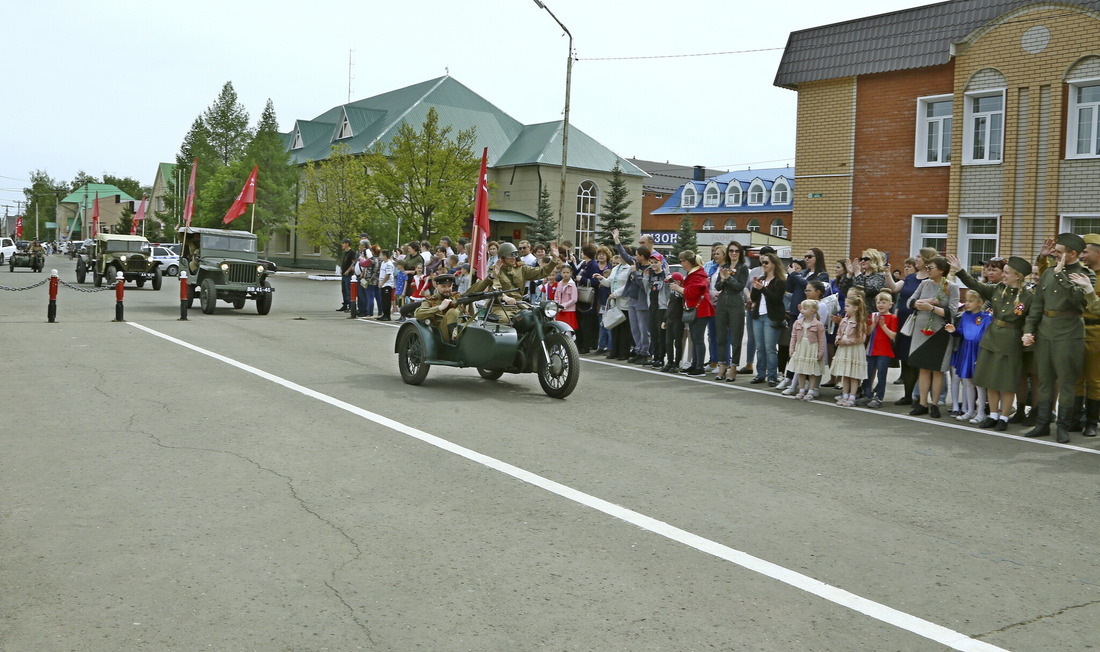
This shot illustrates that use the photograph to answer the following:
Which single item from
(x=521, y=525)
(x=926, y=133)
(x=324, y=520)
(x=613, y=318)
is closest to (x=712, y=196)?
(x=926, y=133)

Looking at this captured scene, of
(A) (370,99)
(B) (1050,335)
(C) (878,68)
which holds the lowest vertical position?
(B) (1050,335)

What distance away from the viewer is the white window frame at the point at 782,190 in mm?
79438

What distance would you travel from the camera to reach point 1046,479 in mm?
7508

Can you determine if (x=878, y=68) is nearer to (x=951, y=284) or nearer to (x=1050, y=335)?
(x=951, y=284)

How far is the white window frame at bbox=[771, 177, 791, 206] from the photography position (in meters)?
79.4

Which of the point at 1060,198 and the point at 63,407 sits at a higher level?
the point at 1060,198

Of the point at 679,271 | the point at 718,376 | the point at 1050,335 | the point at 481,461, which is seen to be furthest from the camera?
the point at 679,271

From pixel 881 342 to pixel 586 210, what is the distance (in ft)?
197

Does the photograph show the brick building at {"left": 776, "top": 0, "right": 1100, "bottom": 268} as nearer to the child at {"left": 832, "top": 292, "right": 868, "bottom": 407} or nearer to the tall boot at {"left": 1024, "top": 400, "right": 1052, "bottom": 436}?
the child at {"left": 832, "top": 292, "right": 868, "bottom": 407}

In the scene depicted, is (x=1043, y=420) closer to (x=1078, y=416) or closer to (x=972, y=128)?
(x=1078, y=416)

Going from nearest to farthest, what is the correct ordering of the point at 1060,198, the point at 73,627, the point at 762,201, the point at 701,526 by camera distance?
the point at 73,627, the point at 701,526, the point at 1060,198, the point at 762,201

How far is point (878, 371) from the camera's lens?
11.4 m

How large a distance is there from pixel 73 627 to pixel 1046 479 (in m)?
6.84

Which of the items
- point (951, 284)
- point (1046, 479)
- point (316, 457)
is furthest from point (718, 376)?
point (316, 457)
